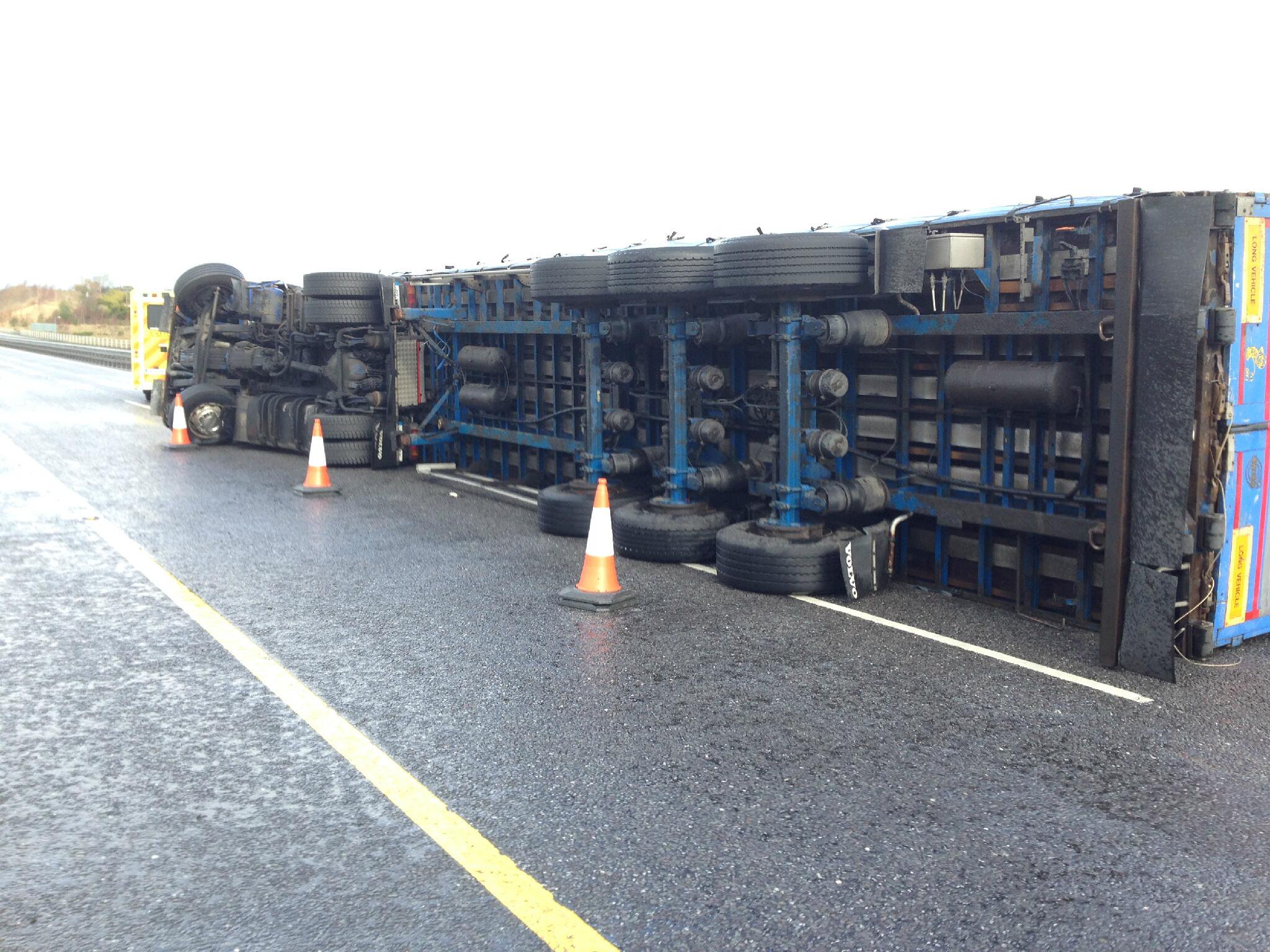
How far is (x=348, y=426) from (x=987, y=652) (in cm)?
1065

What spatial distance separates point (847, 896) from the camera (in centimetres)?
399

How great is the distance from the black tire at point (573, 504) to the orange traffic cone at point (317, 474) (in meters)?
3.46

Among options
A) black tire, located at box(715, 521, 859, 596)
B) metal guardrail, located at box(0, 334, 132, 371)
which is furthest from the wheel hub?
metal guardrail, located at box(0, 334, 132, 371)

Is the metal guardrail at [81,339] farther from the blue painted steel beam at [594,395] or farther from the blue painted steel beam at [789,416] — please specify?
the blue painted steel beam at [789,416]

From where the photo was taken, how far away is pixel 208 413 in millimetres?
18203

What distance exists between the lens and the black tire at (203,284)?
1962 cm

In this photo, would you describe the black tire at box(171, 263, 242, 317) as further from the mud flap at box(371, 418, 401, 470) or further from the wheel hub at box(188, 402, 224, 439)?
the mud flap at box(371, 418, 401, 470)

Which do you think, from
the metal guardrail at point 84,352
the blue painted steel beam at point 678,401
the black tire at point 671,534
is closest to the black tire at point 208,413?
the black tire at point 671,534

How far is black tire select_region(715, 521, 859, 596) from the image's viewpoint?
821 cm

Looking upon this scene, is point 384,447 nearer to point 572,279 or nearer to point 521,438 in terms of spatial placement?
point 521,438

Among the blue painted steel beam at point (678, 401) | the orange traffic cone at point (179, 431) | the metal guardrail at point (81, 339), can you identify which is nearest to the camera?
the blue painted steel beam at point (678, 401)

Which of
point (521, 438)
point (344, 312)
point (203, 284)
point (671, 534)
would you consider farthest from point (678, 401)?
point (203, 284)

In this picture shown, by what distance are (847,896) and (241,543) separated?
7.51 m

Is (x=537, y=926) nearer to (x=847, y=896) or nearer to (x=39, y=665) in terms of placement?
(x=847, y=896)
